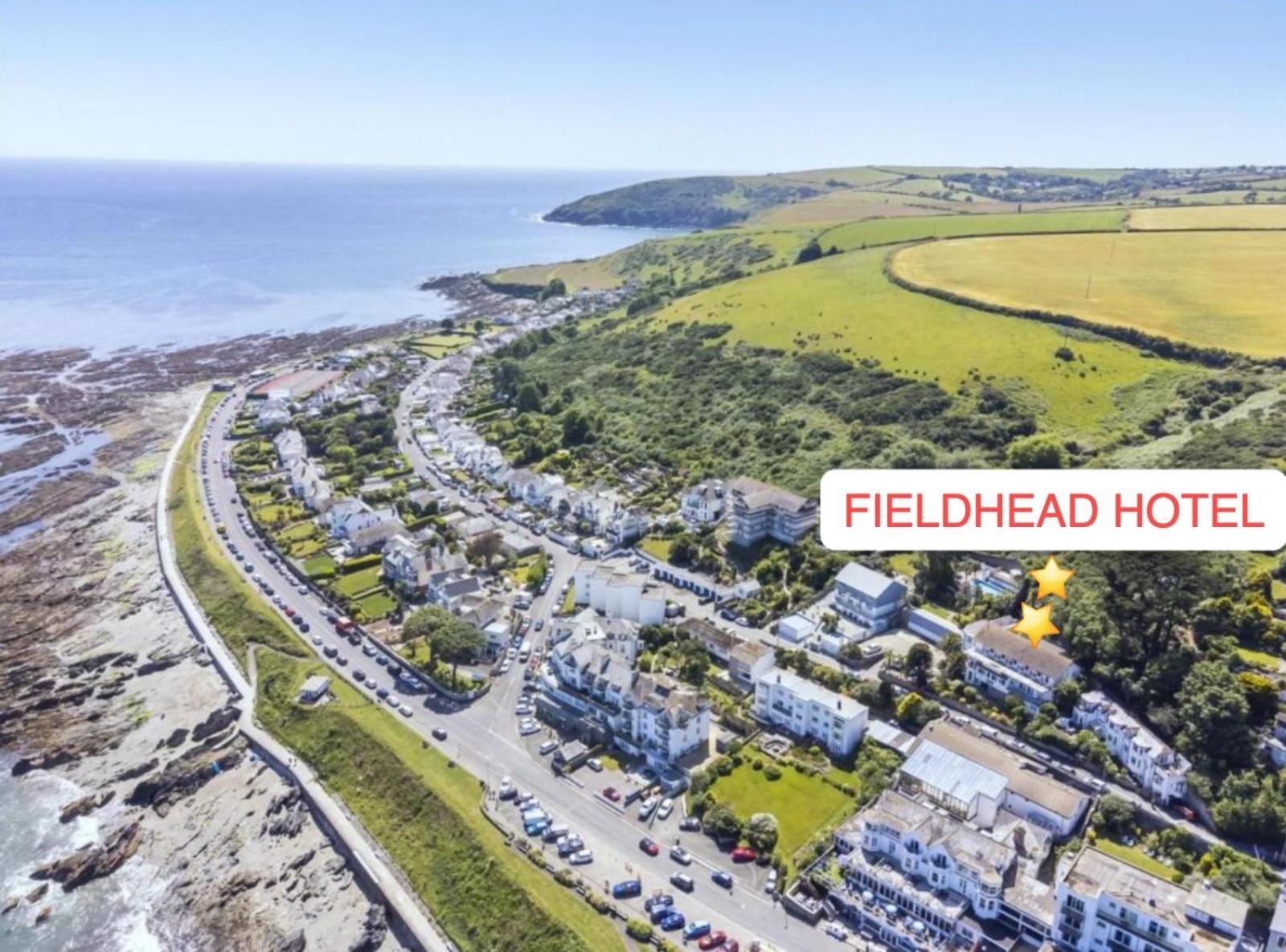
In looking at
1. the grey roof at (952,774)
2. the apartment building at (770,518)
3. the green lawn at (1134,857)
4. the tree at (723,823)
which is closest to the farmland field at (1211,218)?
the apartment building at (770,518)

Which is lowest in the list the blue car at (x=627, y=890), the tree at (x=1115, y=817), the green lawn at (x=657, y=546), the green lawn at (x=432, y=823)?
→ the green lawn at (x=432, y=823)

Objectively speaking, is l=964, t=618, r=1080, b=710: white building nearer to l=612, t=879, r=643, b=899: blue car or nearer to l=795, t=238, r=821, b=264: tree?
l=612, t=879, r=643, b=899: blue car

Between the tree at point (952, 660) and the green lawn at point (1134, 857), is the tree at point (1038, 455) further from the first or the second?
the green lawn at point (1134, 857)

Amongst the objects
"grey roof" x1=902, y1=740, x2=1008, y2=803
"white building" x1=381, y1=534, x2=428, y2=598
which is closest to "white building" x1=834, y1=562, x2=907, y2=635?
"grey roof" x1=902, y1=740, x2=1008, y2=803

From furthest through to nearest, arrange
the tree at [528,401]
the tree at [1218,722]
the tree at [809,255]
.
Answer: the tree at [809,255] → the tree at [528,401] → the tree at [1218,722]

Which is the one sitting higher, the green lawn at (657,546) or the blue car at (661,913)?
the green lawn at (657,546)

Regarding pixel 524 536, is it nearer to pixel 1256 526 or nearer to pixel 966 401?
pixel 966 401
